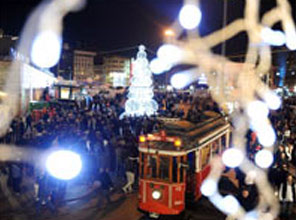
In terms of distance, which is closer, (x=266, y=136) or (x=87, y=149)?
(x=87, y=149)

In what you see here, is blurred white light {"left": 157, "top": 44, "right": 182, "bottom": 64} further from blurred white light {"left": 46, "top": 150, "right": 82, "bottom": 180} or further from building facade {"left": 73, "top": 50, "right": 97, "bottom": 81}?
building facade {"left": 73, "top": 50, "right": 97, "bottom": 81}

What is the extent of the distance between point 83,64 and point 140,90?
7291 centimetres

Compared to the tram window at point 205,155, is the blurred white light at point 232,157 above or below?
below

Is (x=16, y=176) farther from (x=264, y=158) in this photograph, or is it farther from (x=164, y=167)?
(x=264, y=158)

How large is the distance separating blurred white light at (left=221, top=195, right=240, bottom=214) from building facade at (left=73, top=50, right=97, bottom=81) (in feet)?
275

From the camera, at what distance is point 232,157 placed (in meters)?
13.5

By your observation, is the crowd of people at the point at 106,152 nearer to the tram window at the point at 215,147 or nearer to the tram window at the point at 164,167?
the tram window at the point at 215,147

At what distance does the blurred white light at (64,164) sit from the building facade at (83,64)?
80921 mm

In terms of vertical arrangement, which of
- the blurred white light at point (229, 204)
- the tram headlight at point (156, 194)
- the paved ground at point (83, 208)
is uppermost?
the tram headlight at point (156, 194)

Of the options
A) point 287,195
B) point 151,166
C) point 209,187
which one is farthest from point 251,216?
point 209,187

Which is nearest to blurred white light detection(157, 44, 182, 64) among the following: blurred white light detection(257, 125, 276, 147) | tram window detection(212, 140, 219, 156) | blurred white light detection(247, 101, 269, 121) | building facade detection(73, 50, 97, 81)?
blurred white light detection(247, 101, 269, 121)

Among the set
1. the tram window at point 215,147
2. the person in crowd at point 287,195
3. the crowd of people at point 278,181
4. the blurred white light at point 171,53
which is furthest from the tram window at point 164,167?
the blurred white light at point 171,53

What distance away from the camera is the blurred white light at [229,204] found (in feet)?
28.2

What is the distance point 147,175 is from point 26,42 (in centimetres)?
2068
